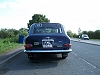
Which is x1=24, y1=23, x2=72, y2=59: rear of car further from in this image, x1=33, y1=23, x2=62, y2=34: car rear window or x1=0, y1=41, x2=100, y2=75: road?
x1=33, y1=23, x2=62, y2=34: car rear window

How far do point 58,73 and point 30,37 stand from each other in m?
2.67

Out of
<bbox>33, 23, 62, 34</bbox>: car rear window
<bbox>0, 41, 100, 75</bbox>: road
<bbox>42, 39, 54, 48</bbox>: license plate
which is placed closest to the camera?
<bbox>0, 41, 100, 75</bbox>: road

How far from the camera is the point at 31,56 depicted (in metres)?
9.75

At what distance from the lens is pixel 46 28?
10.4 metres

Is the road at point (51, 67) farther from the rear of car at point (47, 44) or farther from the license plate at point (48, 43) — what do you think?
the license plate at point (48, 43)

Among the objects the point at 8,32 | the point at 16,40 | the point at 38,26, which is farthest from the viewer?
the point at 8,32

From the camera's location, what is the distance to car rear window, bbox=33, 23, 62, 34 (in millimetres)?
10172

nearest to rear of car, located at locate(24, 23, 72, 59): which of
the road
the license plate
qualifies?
the license plate

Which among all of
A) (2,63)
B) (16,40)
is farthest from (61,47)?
(16,40)

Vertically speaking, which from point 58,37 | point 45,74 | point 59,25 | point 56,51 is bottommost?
point 45,74

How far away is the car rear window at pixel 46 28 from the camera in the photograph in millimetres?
10172

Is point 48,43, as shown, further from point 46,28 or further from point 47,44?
point 46,28

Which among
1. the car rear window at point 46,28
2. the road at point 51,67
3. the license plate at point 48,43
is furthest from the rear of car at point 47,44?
the car rear window at point 46,28

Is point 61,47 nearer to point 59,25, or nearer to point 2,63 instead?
point 59,25
